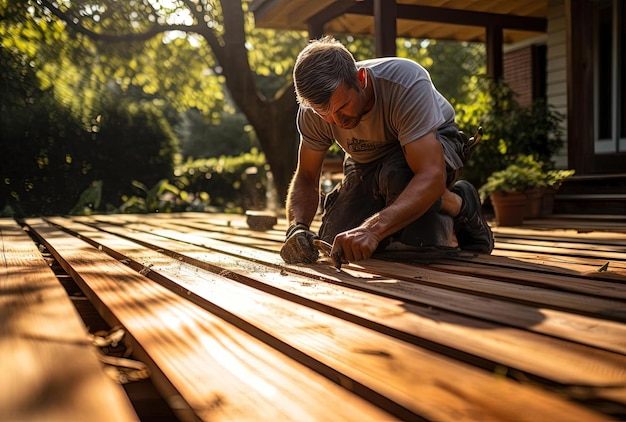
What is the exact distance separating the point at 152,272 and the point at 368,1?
5.34 meters

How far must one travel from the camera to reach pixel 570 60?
18.1ft

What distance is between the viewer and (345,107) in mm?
2250

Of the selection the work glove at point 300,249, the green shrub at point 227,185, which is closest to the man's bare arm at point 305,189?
the work glove at point 300,249

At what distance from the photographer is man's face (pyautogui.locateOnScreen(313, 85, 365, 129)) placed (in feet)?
7.21

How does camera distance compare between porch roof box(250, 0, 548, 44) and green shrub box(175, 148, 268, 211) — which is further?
green shrub box(175, 148, 268, 211)

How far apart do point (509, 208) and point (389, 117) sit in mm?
2486

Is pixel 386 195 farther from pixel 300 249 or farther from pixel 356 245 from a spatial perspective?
pixel 356 245

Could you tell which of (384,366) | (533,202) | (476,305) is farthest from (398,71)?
(533,202)

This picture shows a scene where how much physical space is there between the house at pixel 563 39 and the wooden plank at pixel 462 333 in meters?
3.85

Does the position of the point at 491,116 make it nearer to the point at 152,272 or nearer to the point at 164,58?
the point at 152,272

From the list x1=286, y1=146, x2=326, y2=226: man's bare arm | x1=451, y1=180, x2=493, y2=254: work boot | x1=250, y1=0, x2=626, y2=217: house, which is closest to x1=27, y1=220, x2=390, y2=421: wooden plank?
x1=286, y1=146, x2=326, y2=226: man's bare arm

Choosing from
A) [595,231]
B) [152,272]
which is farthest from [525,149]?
[152,272]

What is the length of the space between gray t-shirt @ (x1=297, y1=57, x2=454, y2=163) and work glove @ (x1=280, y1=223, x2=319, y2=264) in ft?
1.57

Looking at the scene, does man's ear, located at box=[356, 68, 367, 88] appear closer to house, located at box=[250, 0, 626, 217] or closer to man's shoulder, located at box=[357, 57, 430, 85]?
man's shoulder, located at box=[357, 57, 430, 85]
